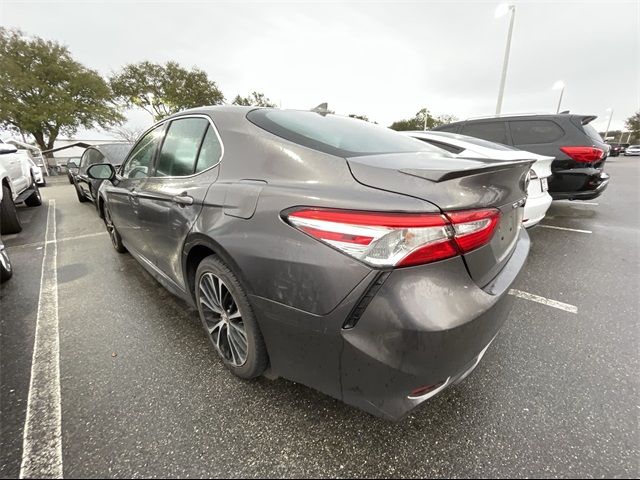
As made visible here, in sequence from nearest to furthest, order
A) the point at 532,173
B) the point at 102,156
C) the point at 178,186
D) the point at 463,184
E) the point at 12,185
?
the point at 463,184, the point at 178,186, the point at 532,173, the point at 12,185, the point at 102,156

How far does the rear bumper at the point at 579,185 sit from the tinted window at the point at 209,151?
5.22 metres

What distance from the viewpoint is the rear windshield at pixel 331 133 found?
154cm

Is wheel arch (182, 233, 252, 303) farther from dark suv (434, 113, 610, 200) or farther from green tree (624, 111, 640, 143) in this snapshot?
green tree (624, 111, 640, 143)

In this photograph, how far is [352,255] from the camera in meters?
1.14

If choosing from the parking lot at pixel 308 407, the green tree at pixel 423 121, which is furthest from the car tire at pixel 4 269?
the green tree at pixel 423 121

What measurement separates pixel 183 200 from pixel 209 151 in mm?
344

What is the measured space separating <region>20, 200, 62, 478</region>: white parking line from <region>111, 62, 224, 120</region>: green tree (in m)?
31.1

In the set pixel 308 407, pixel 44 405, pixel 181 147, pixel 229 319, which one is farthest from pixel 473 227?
pixel 44 405

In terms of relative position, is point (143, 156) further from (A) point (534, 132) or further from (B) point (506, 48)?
(B) point (506, 48)

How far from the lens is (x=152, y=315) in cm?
256

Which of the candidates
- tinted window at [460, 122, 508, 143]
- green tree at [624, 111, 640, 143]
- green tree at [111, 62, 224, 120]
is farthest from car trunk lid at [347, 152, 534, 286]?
green tree at [624, 111, 640, 143]

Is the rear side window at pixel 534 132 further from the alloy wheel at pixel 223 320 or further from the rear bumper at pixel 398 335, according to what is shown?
the alloy wheel at pixel 223 320

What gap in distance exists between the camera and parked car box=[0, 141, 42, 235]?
4.87 m

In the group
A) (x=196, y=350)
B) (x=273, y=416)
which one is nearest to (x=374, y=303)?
(x=273, y=416)
